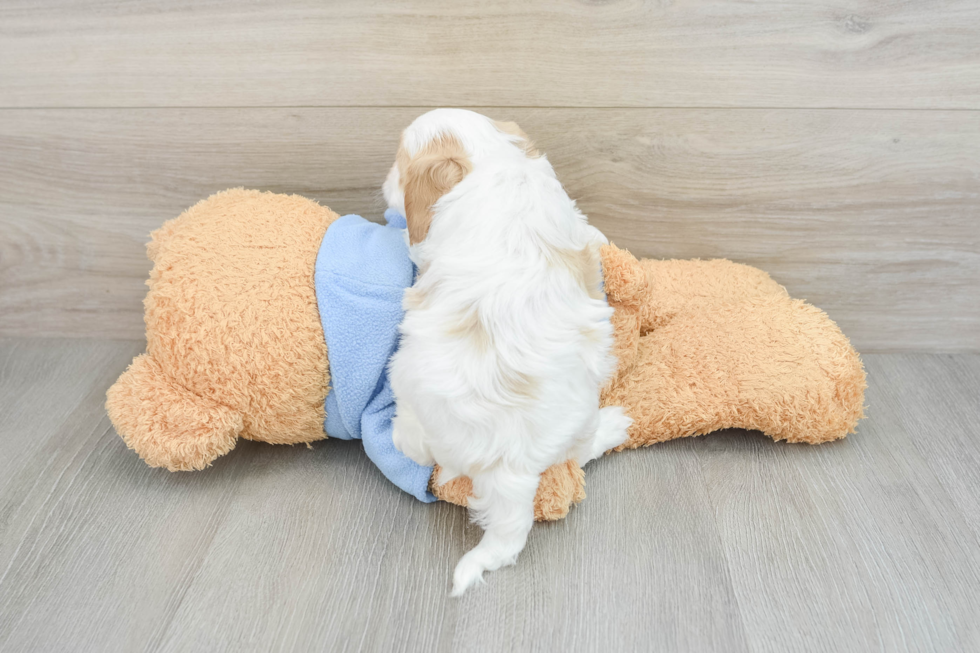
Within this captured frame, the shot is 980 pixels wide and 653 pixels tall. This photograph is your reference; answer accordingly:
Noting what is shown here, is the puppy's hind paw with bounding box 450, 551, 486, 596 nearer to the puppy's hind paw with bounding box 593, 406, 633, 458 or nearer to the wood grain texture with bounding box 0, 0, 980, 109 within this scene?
the puppy's hind paw with bounding box 593, 406, 633, 458

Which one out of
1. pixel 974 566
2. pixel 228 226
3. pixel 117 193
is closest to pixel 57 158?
pixel 117 193

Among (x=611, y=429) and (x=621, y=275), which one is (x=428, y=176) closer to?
(x=621, y=275)

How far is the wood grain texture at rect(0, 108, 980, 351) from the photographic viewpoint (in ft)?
3.65

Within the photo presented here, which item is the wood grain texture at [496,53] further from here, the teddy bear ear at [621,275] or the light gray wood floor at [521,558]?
the light gray wood floor at [521,558]

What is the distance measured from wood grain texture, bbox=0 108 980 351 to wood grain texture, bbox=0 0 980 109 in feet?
0.11

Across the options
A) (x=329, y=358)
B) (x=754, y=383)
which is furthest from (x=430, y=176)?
(x=754, y=383)

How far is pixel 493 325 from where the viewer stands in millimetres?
793

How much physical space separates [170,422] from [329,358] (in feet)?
0.78

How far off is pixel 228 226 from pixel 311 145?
23 centimetres

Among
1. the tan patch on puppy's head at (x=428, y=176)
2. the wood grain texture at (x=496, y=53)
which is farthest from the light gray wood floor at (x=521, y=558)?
the wood grain texture at (x=496, y=53)

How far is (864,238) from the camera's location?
1196 mm

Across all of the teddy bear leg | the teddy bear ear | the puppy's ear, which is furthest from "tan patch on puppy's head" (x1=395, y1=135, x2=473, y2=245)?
the teddy bear leg

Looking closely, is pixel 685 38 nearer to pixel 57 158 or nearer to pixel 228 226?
pixel 228 226

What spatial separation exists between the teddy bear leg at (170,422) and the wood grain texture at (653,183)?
392 mm
